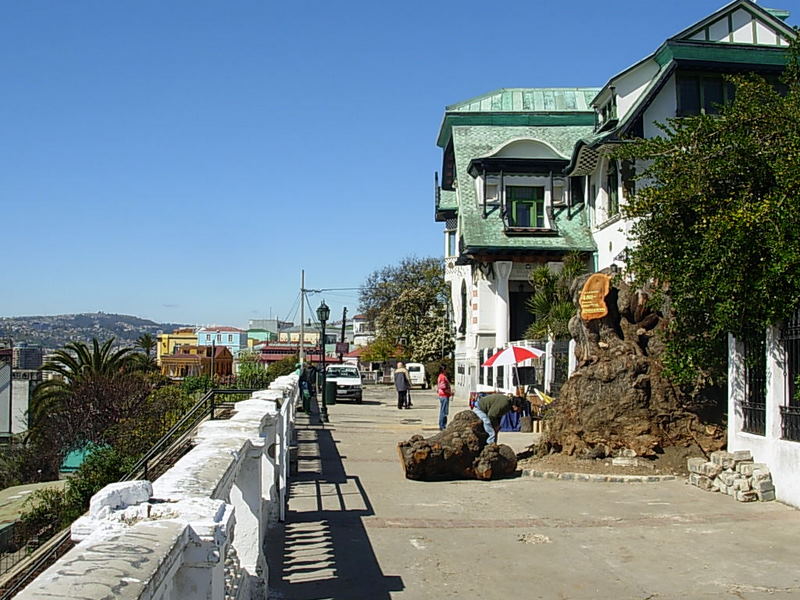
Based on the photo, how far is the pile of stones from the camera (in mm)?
11453

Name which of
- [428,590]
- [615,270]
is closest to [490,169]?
[615,270]

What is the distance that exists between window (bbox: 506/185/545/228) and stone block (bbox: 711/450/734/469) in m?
25.1

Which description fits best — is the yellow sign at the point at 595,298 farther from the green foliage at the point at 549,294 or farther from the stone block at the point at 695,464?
the green foliage at the point at 549,294

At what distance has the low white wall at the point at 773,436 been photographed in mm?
11031

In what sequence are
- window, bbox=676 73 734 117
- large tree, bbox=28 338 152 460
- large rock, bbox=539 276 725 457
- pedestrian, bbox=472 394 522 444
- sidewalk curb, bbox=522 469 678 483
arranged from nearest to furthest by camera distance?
sidewalk curb, bbox=522 469 678 483, large rock, bbox=539 276 725 457, pedestrian, bbox=472 394 522 444, window, bbox=676 73 734 117, large tree, bbox=28 338 152 460

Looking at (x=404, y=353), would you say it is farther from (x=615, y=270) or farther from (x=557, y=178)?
(x=615, y=270)

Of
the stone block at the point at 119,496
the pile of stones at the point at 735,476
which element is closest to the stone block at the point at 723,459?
the pile of stones at the point at 735,476

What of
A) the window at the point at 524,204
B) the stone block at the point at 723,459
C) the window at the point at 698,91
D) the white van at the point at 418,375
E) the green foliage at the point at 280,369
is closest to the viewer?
the stone block at the point at 723,459

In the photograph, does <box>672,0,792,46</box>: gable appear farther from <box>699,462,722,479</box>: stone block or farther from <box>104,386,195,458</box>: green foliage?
<box>104,386,195,458</box>: green foliage

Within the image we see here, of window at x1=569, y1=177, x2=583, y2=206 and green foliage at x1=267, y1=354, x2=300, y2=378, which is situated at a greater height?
window at x1=569, y1=177, x2=583, y2=206

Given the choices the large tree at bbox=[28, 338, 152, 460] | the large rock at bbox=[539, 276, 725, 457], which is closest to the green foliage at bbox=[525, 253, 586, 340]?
the large rock at bbox=[539, 276, 725, 457]

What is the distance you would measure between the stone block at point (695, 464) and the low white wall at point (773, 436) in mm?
498

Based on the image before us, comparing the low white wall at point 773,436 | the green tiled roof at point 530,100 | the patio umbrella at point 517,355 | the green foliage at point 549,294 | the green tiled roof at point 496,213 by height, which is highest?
the green tiled roof at point 530,100

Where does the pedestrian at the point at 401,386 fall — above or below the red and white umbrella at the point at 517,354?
below
